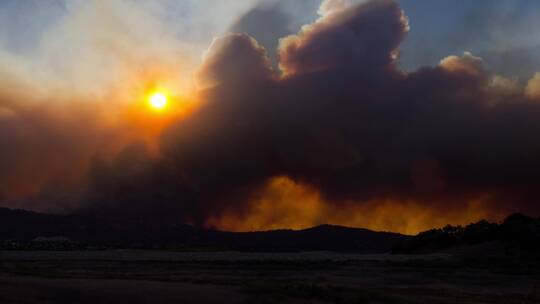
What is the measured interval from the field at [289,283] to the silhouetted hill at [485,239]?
54.4ft

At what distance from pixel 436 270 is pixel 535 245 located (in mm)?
39062

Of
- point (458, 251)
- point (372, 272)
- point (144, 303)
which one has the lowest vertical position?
point (144, 303)

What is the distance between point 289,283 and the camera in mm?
48000

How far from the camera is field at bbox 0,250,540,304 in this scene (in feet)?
119

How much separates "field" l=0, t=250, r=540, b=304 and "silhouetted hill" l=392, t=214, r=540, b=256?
16.6 metres

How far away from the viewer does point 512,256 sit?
9212cm

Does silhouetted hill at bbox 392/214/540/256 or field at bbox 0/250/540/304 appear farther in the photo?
silhouetted hill at bbox 392/214/540/256

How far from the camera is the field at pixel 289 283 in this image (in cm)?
3628

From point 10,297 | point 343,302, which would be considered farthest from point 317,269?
point 10,297

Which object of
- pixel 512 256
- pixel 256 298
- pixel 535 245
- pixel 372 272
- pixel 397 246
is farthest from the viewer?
pixel 397 246

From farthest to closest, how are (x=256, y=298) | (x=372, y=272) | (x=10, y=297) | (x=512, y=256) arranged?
(x=512, y=256)
(x=372, y=272)
(x=256, y=298)
(x=10, y=297)

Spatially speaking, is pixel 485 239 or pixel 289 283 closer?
pixel 289 283

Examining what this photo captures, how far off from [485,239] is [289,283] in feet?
240

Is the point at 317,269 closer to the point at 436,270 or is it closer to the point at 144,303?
the point at 436,270
